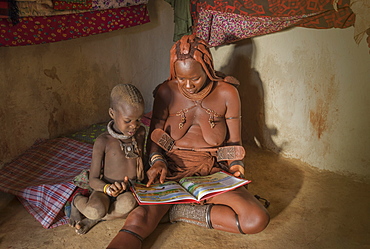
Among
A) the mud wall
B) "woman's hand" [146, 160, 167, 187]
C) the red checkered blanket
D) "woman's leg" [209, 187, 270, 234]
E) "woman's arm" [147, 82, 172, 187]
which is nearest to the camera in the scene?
"woman's leg" [209, 187, 270, 234]

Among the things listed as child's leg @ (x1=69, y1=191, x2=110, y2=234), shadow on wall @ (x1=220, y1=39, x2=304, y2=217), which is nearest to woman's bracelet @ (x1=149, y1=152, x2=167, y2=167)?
child's leg @ (x1=69, y1=191, x2=110, y2=234)

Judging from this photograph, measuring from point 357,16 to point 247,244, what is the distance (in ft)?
6.77

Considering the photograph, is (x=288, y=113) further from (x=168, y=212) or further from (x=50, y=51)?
(x=50, y=51)

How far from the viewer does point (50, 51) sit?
3.91m

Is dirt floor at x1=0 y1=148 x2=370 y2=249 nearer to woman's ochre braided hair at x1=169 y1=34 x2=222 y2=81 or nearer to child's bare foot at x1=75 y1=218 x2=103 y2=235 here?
child's bare foot at x1=75 y1=218 x2=103 y2=235

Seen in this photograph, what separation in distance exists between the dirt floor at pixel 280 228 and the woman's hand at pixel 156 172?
357 mm

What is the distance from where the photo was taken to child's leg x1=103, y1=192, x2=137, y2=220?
2.52 meters

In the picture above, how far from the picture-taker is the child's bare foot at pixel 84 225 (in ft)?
8.45

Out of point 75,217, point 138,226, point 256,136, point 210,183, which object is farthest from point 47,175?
point 256,136

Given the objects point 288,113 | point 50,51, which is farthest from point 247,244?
point 50,51

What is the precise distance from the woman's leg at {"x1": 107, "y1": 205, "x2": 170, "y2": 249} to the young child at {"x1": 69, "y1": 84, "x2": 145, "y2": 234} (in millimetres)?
107

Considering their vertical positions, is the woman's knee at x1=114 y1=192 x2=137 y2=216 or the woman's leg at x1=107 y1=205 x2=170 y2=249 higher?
the woman's knee at x1=114 y1=192 x2=137 y2=216

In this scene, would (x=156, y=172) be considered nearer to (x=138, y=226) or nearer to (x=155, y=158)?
(x=155, y=158)

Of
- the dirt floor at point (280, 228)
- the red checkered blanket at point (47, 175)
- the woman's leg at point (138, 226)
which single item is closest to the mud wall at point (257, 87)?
the red checkered blanket at point (47, 175)
